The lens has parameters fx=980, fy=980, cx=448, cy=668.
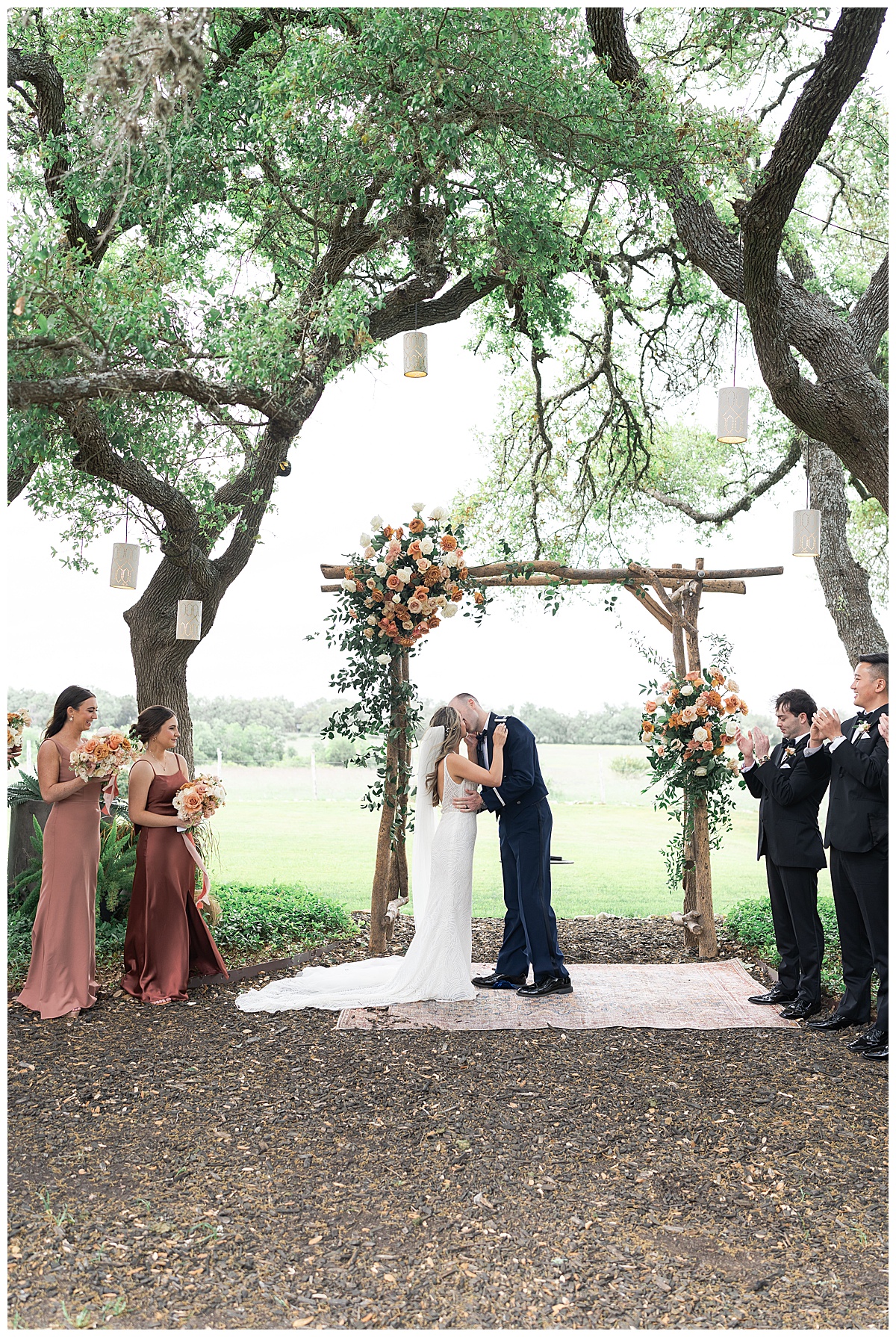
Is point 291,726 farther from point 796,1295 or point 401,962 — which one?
point 796,1295

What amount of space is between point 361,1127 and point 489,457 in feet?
27.7

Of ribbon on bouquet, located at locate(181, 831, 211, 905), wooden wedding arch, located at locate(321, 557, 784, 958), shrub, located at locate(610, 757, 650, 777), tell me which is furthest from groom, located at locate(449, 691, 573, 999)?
shrub, located at locate(610, 757, 650, 777)

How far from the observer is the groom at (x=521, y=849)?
242 inches

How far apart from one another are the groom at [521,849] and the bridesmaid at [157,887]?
1768mm

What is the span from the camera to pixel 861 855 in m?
4.99

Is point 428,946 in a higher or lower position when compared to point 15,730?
lower

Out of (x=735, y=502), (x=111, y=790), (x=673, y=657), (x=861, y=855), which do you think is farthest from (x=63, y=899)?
(x=735, y=502)

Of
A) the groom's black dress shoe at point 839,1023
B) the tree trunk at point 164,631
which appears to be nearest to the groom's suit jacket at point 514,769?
the groom's black dress shoe at point 839,1023

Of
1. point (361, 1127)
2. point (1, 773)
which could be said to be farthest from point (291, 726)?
point (361, 1127)

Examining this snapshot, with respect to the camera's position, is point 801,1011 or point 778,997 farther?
point 778,997

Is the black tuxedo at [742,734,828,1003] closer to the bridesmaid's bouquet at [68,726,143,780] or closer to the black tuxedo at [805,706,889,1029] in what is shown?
the black tuxedo at [805,706,889,1029]

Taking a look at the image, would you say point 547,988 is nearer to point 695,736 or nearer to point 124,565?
point 695,736

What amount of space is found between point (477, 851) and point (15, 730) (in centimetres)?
1230

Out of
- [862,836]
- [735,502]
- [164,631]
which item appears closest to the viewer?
[862,836]
